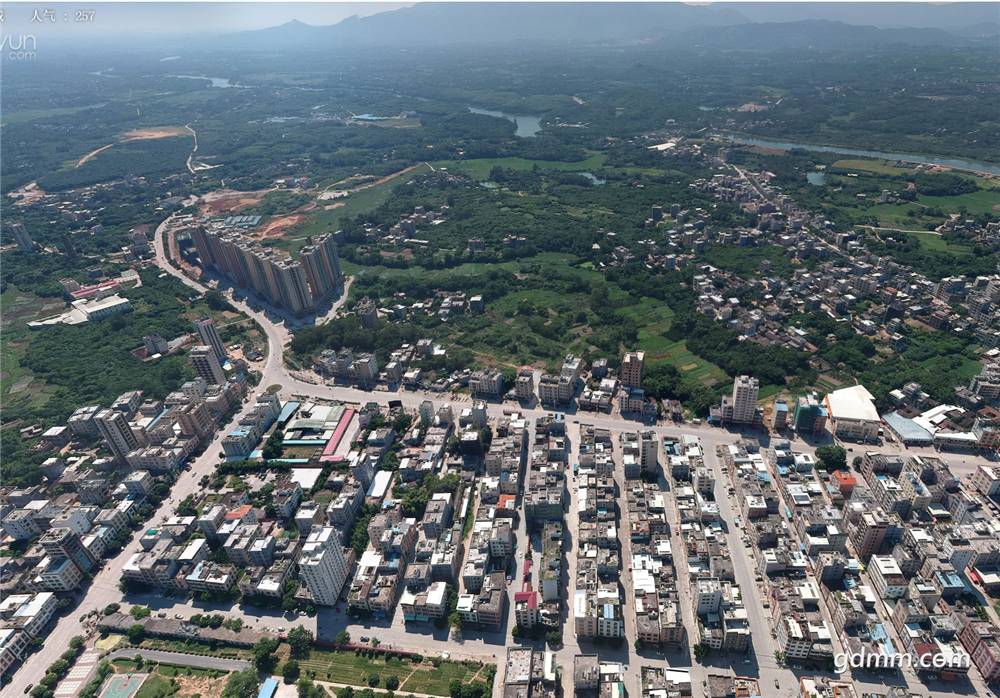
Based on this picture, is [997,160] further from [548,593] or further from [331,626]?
[331,626]

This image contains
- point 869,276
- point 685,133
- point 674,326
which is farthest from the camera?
point 685,133

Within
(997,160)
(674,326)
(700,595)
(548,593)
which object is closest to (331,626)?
(548,593)

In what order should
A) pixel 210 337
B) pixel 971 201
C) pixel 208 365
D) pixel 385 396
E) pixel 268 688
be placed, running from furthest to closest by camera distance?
pixel 971 201, pixel 210 337, pixel 208 365, pixel 385 396, pixel 268 688

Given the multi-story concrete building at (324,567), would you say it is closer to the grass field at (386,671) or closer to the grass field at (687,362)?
the grass field at (386,671)

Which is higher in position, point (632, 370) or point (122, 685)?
point (632, 370)

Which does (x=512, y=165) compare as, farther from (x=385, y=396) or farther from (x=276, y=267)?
(x=385, y=396)
